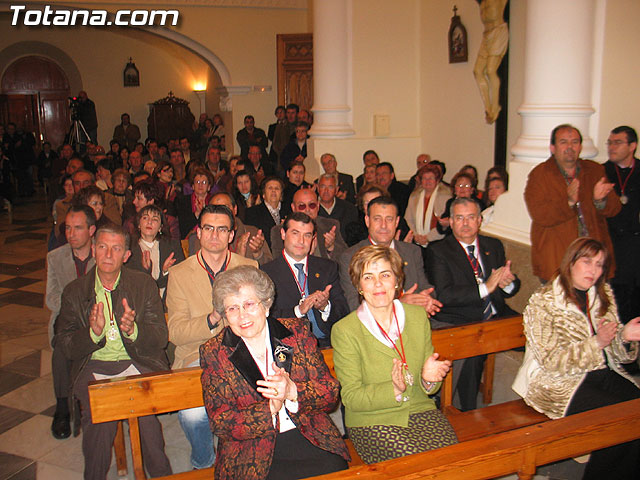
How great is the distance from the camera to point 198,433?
10.4 feet

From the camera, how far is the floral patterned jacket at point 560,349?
2.89 m

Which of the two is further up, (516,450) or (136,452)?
(516,450)

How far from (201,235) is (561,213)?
2.31 m

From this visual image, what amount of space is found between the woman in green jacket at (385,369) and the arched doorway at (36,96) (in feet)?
50.7

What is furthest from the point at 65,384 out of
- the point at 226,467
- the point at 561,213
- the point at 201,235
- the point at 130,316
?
the point at 561,213

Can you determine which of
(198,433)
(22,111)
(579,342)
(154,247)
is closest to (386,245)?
(579,342)

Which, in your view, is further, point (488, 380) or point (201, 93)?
point (201, 93)

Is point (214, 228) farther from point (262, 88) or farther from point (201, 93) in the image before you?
point (201, 93)

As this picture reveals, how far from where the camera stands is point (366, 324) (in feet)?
8.80

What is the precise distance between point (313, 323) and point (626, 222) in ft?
8.10

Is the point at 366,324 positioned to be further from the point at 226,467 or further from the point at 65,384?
the point at 65,384

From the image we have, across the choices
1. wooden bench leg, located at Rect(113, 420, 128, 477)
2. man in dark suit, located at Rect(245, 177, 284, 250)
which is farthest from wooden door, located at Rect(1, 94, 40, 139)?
wooden bench leg, located at Rect(113, 420, 128, 477)

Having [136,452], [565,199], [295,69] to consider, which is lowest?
[136,452]

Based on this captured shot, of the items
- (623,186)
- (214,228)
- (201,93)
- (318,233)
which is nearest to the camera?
(214,228)
